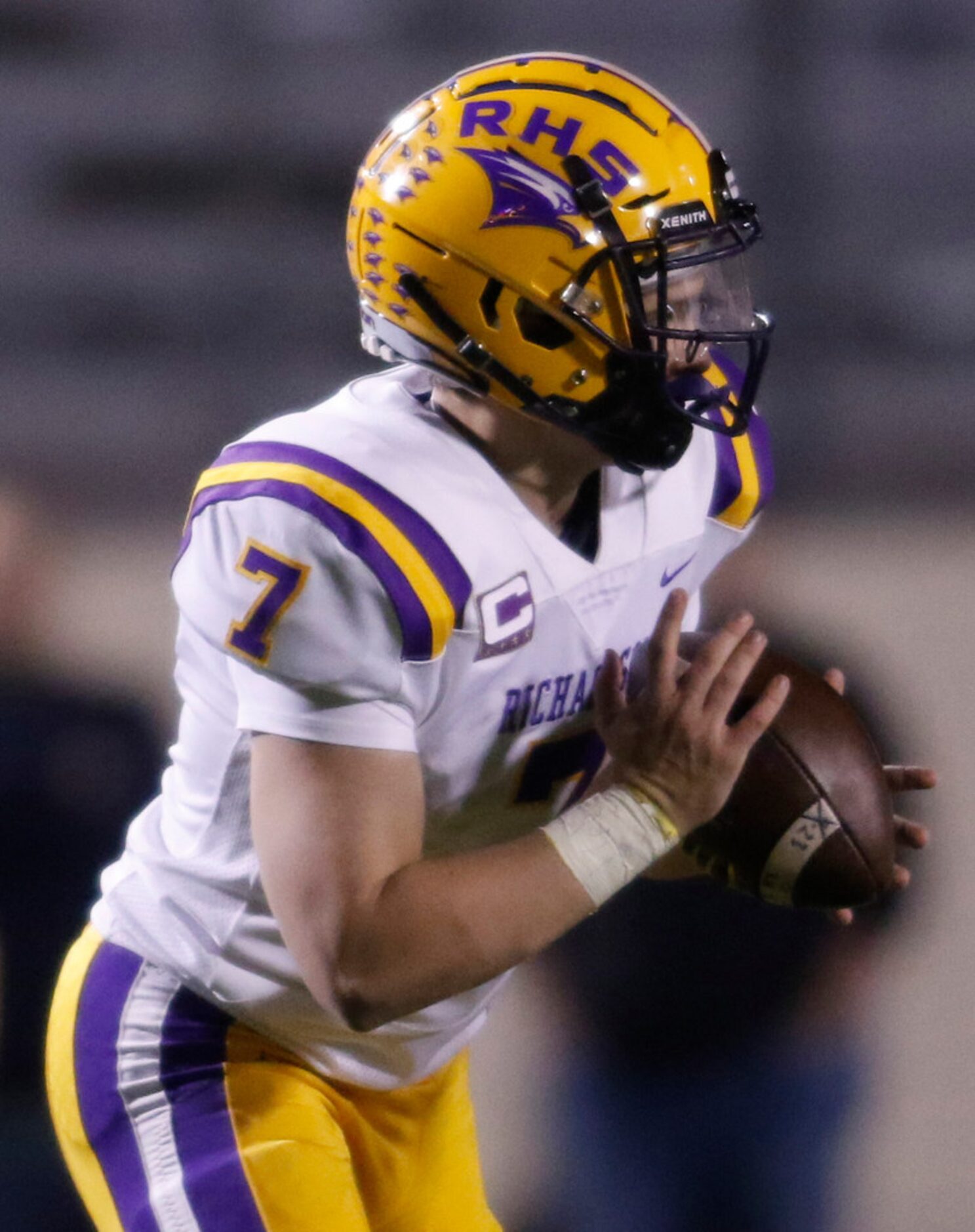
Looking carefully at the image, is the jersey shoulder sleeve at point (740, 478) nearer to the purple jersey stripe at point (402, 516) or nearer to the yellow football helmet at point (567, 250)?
the yellow football helmet at point (567, 250)

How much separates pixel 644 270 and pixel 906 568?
5.30 feet

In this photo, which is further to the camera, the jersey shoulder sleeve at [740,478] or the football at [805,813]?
the jersey shoulder sleeve at [740,478]

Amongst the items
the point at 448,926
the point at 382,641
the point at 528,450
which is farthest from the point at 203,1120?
the point at 528,450

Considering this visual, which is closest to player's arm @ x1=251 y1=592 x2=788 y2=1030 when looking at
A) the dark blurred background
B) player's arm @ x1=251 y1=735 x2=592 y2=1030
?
player's arm @ x1=251 y1=735 x2=592 y2=1030

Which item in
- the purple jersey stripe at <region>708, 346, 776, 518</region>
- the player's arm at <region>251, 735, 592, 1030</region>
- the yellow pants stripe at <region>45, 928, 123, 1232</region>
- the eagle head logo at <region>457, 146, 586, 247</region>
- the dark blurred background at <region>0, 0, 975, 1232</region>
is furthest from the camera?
the dark blurred background at <region>0, 0, 975, 1232</region>

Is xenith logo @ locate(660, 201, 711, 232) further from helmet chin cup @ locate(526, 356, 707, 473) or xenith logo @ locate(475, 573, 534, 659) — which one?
xenith logo @ locate(475, 573, 534, 659)

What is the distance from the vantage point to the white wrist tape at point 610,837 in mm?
1041

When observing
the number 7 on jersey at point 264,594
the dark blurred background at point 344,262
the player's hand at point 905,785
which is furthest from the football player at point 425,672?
the dark blurred background at point 344,262

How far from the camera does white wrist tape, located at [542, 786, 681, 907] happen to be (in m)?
1.04

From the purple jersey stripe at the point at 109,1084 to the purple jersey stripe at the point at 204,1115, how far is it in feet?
0.14

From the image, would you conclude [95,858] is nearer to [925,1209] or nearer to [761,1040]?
[761,1040]

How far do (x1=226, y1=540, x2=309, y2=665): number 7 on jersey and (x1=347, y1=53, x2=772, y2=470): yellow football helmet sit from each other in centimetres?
22

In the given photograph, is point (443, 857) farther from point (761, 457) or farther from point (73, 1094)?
point (761, 457)

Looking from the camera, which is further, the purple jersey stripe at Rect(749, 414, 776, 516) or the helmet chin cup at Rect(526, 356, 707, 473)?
the purple jersey stripe at Rect(749, 414, 776, 516)
